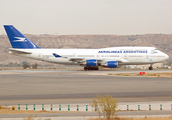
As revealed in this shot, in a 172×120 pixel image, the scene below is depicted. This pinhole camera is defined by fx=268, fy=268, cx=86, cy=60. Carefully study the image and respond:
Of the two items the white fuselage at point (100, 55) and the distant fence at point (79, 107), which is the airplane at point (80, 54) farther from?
the distant fence at point (79, 107)

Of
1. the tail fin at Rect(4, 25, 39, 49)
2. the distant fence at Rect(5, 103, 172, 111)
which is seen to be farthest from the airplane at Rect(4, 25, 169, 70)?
Result: the distant fence at Rect(5, 103, 172, 111)

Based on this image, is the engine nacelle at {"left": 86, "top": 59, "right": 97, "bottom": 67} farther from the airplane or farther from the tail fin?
the tail fin

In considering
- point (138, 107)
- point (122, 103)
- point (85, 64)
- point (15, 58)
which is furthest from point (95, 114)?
point (15, 58)

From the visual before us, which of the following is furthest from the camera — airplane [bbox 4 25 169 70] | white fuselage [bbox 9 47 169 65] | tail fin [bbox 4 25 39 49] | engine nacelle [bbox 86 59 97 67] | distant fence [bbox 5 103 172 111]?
tail fin [bbox 4 25 39 49]

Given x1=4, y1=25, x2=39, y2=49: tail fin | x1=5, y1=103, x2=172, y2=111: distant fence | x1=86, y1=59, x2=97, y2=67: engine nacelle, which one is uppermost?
x1=4, y1=25, x2=39, y2=49: tail fin

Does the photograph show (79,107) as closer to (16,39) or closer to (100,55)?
(100,55)

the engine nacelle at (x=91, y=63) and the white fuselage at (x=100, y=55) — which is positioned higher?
the white fuselage at (x=100, y=55)

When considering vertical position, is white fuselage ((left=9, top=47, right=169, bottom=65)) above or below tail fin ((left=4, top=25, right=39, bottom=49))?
below

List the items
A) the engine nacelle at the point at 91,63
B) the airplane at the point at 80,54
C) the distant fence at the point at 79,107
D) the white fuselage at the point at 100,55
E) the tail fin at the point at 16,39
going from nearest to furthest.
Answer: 1. the distant fence at the point at 79,107
2. the engine nacelle at the point at 91,63
3. the airplane at the point at 80,54
4. the white fuselage at the point at 100,55
5. the tail fin at the point at 16,39

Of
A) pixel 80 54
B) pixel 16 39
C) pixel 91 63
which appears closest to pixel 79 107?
pixel 91 63

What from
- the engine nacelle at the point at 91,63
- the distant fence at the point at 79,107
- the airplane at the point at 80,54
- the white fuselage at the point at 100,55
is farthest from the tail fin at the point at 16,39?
the distant fence at the point at 79,107

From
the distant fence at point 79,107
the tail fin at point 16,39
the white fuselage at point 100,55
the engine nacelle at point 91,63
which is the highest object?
the tail fin at point 16,39

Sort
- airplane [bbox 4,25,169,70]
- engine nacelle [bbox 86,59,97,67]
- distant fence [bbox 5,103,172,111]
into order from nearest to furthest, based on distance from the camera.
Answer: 1. distant fence [bbox 5,103,172,111]
2. engine nacelle [bbox 86,59,97,67]
3. airplane [bbox 4,25,169,70]

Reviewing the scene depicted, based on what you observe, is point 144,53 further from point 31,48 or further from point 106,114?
point 106,114
